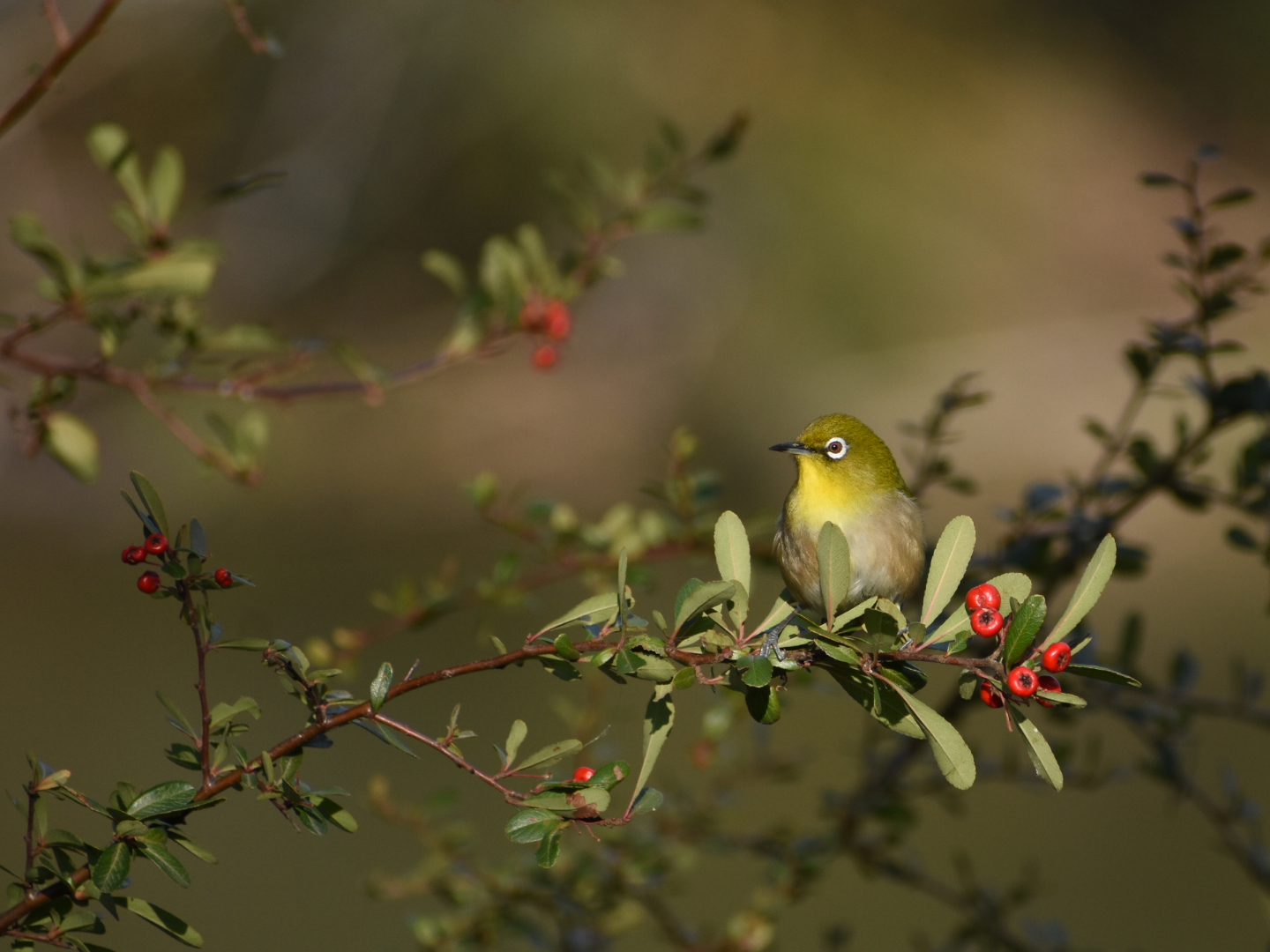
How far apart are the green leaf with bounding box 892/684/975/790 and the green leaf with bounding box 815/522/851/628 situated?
0.19 m

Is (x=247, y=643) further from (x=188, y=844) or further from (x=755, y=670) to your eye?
(x=755, y=670)

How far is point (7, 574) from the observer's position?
34.4 ft

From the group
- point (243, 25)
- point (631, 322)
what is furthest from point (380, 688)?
point (631, 322)

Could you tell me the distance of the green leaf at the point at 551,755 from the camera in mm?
1798

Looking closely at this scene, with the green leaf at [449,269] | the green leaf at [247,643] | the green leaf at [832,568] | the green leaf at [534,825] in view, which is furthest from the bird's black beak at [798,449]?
the green leaf at [247,643]

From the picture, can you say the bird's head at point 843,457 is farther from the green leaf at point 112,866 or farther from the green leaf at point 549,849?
the green leaf at point 112,866

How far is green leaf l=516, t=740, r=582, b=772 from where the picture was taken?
5.90 ft

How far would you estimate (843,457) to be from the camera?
12.3 feet

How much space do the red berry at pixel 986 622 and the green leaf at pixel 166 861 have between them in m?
1.18

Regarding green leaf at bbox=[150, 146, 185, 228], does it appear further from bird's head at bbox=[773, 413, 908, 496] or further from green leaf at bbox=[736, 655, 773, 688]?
bird's head at bbox=[773, 413, 908, 496]

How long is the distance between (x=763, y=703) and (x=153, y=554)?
934mm

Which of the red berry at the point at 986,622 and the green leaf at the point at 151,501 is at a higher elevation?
the green leaf at the point at 151,501

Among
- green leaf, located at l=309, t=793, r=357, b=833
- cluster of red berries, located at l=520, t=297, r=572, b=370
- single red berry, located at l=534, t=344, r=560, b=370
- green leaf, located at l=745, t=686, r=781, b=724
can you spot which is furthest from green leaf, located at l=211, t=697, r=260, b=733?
single red berry, located at l=534, t=344, r=560, b=370

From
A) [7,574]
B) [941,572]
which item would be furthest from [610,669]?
[7,574]
